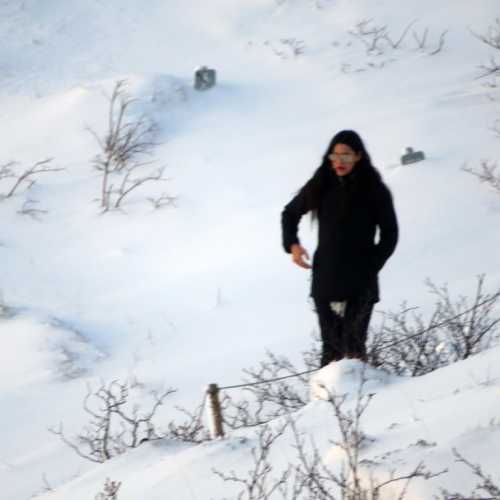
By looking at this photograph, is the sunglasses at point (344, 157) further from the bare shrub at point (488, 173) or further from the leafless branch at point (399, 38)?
the leafless branch at point (399, 38)

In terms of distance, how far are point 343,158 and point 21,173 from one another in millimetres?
8155

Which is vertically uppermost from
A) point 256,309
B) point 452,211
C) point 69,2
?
point 69,2

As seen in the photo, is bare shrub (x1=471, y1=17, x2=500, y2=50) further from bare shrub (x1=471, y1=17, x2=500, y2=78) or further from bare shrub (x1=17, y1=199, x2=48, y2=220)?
bare shrub (x1=17, y1=199, x2=48, y2=220)

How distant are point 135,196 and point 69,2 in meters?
8.54

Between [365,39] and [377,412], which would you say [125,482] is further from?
[365,39]

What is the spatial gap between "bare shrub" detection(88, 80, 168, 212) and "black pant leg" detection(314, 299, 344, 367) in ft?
20.9

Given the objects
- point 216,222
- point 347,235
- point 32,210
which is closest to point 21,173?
point 32,210

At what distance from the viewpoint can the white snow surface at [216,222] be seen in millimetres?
3254

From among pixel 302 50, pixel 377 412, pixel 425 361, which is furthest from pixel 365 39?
pixel 377 412

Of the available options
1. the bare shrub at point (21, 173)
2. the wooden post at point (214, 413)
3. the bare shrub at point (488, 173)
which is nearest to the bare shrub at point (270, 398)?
the wooden post at point (214, 413)

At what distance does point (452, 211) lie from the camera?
863 centimetres

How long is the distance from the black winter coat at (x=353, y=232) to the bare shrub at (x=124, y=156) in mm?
6448

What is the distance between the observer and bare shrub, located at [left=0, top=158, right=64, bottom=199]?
10.4 m

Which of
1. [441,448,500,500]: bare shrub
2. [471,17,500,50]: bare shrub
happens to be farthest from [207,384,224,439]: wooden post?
[471,17,500,50]: bare shrub
